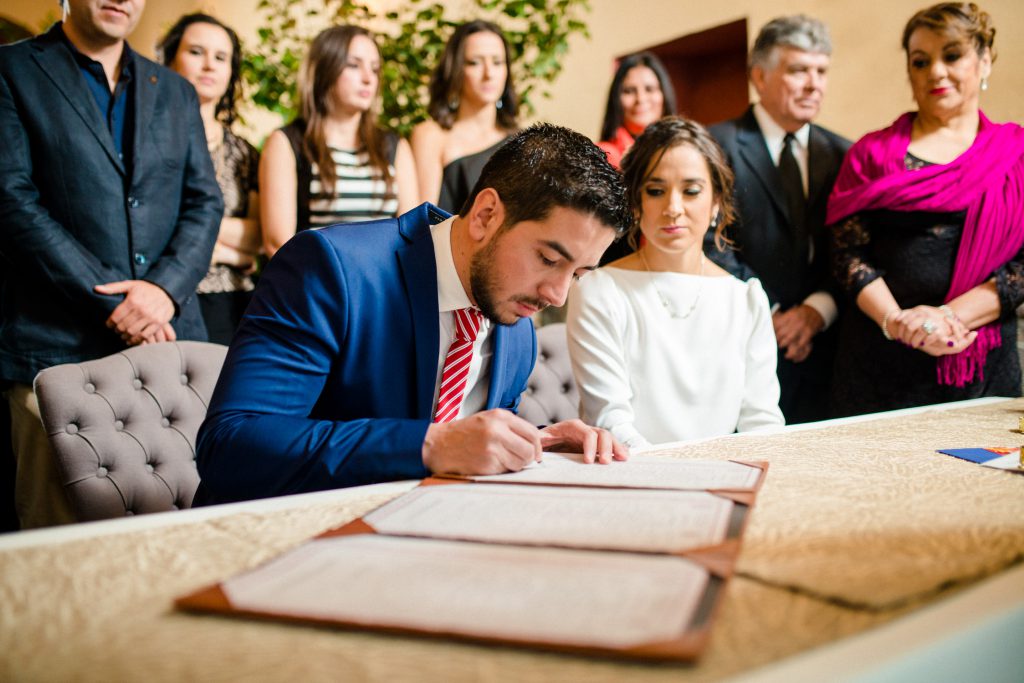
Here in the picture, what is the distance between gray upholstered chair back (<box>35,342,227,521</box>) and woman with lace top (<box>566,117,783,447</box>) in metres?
0.92

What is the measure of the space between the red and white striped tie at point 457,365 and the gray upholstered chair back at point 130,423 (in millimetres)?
656

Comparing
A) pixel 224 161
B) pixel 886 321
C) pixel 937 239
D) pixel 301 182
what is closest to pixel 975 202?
pixel 937 239

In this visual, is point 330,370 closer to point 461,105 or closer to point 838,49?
point 461,105

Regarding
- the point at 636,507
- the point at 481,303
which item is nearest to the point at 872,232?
the point at 481,303

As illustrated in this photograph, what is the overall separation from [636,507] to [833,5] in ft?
12.0

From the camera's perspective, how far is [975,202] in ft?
7.82

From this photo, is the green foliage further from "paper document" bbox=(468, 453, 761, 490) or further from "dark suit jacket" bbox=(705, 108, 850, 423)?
"paper document" bbox=(468, 453, 761, 490)

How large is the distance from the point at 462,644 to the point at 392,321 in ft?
2.98

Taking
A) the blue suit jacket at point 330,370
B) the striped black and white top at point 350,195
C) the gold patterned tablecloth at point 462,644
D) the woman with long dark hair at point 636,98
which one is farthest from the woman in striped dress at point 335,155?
the gold patterned tablecloth at point 462,644

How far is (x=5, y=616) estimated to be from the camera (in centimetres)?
72

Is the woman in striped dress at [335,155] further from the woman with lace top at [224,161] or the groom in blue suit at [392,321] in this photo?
the groom in blue suit at [392,321]

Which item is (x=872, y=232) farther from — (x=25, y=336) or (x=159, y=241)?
(x=25, y=336)

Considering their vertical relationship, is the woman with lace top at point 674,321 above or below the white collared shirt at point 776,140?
below

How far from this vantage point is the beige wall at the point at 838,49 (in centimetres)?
334
